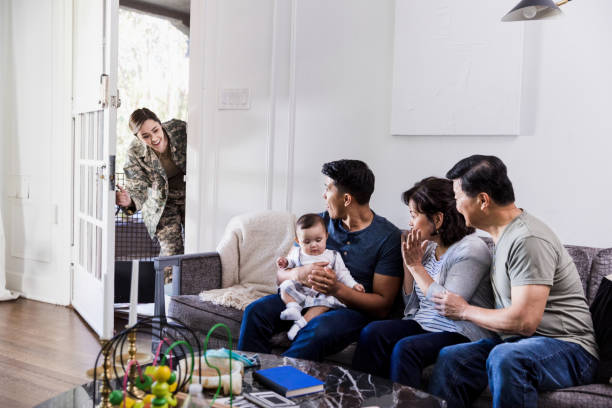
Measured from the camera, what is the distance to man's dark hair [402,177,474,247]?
95.3 inches

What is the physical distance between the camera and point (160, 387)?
1.31 m

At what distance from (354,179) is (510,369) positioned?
1.12 meters

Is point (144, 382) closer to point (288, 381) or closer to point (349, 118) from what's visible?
point (288, 381)

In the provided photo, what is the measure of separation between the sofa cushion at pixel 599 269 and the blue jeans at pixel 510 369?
0.41 meters

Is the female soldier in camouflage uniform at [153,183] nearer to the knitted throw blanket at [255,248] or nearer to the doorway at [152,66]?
the knitted throw blanket at [255,248]

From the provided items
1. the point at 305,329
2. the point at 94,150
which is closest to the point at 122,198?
the point at 94,150

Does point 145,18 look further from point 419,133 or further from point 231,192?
point 419,133

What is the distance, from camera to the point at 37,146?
464 centimetres

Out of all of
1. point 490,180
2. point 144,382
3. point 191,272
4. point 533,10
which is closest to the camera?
point 144,382

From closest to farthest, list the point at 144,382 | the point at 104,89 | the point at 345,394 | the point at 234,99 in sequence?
1. the point at 144,382
2. the point at 345,394
3. the point at 104,89
4. the point at 234,99

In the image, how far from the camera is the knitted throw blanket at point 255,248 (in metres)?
3.16

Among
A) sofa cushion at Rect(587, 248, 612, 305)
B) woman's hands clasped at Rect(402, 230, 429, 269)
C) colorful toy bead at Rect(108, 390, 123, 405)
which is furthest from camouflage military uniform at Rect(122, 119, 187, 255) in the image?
colorful toy bead at Rect(108, 390, 123, 405)

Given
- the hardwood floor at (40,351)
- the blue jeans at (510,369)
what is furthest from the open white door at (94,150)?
the blue jeans at (510,369)

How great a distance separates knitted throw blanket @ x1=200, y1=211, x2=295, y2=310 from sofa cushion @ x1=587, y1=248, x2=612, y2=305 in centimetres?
146
